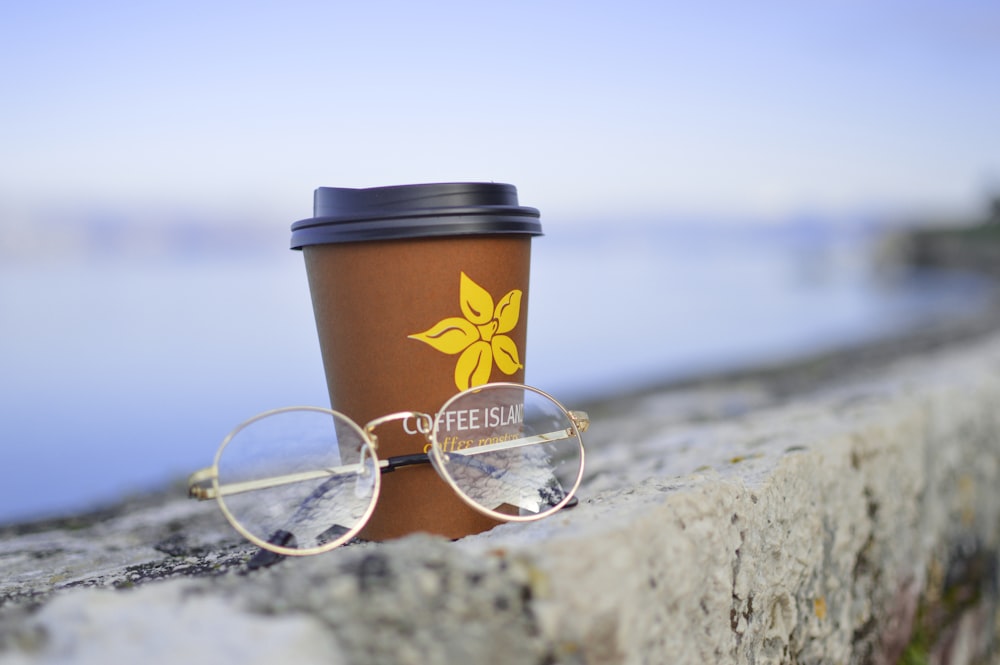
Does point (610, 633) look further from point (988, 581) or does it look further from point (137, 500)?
point (137, 500)

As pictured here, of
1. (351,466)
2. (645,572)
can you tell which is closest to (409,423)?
(351,466)

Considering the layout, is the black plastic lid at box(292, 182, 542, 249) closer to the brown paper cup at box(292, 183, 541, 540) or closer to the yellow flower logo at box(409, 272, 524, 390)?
the brown paper cup at box(292, 183, 541, 540)

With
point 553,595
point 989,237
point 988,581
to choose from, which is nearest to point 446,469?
point 553,595

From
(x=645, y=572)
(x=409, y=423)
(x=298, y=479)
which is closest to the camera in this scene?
(x=645, y=572)

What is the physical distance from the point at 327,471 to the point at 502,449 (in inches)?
13.3

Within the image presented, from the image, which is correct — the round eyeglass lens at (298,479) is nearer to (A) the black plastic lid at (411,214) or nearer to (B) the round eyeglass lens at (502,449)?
(B) the round eyeglass lens at (502,449)

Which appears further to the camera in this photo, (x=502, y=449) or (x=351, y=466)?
(x=502, y=449)

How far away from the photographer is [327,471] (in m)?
1.40

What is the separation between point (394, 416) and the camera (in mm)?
1402

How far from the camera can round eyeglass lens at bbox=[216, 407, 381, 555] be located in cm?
131

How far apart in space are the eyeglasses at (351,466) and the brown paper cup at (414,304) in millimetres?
52

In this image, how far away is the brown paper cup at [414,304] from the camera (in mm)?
1446

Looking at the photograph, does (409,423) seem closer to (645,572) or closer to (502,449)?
(502,449)

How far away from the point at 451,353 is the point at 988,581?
2.44 m
